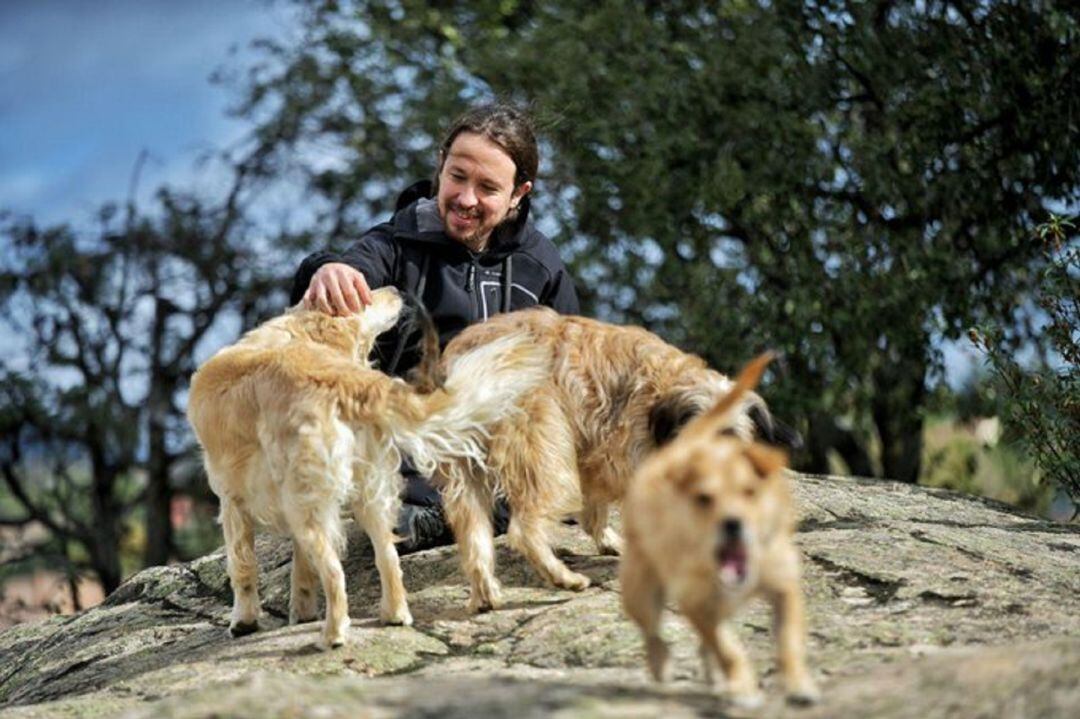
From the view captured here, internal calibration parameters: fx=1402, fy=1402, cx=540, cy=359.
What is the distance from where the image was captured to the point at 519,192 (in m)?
7.05

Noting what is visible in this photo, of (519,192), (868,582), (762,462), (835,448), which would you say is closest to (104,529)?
(835,448)

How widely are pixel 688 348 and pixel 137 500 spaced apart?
654 cm

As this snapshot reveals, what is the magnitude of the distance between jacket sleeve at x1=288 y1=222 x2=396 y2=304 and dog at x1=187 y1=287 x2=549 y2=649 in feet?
2.69

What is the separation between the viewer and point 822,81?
11.1m

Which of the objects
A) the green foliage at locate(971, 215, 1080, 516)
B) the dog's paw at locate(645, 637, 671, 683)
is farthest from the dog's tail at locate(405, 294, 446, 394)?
the green foliage at locate(971, 215, 1080, 516)

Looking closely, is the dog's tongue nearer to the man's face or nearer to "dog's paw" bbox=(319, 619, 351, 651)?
"dog's paw" bbox=(319, 619, 351, 651)

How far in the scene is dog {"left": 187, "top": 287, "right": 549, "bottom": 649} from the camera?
5.27 m

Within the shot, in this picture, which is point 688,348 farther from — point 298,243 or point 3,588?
point 3,588

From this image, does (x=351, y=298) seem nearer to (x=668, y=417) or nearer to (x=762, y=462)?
(x=668, y=417)

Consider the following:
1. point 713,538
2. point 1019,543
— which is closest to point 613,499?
point 1019,543

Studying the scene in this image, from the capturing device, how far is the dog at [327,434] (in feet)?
17.3

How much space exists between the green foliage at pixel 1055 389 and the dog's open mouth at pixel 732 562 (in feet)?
15.1

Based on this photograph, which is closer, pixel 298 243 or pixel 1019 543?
pixel 1019 543

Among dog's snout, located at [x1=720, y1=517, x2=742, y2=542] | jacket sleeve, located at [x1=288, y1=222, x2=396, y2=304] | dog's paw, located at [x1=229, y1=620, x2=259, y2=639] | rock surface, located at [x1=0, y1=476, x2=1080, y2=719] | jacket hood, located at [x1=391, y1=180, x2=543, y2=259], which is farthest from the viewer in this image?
jacket hood, located at [x1=391, y1=180, x2=543, y2=259]
